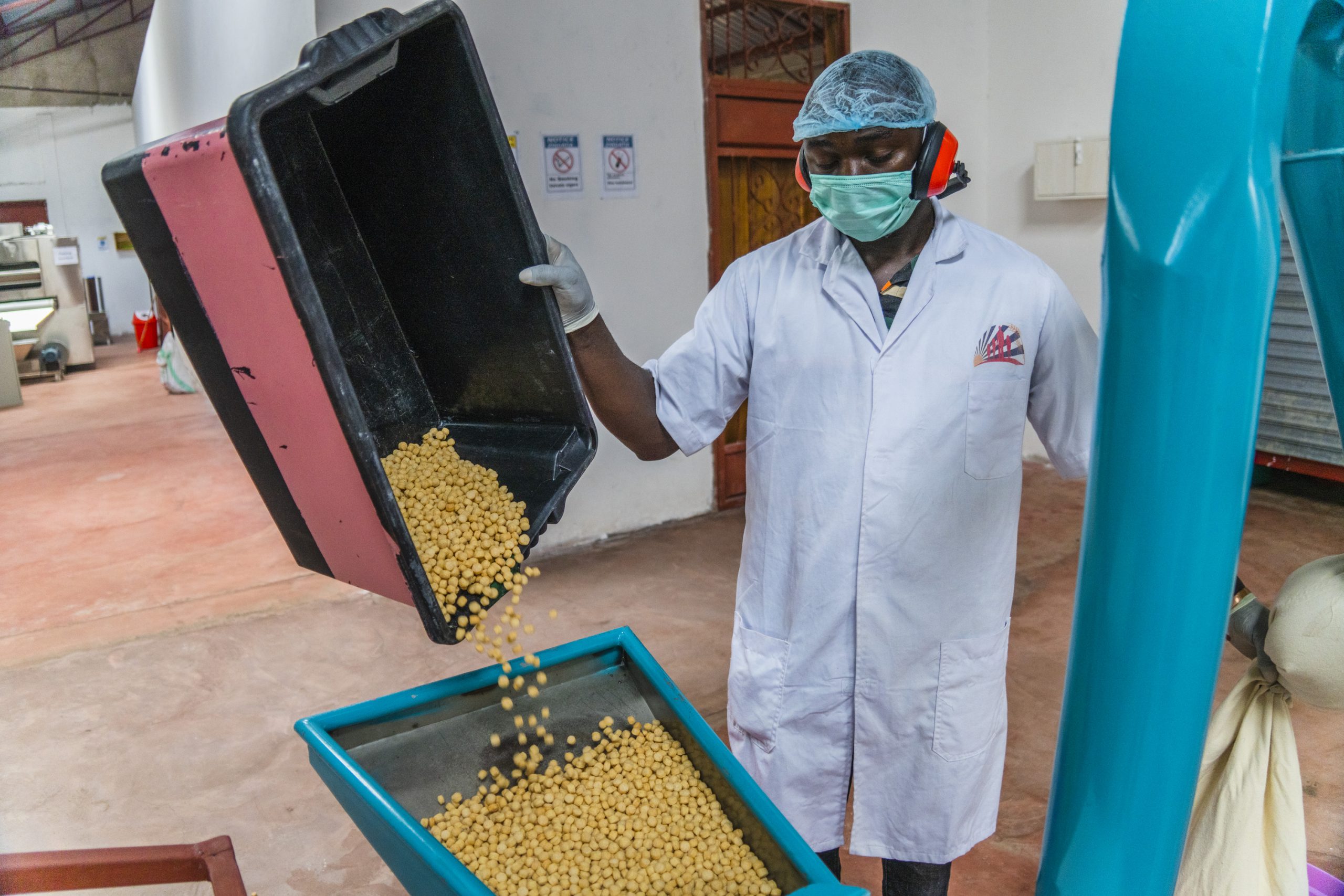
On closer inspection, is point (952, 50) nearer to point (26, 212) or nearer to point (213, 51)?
point (213, 51)

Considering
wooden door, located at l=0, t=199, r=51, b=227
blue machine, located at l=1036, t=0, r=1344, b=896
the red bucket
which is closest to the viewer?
blue machine, located at l=1036, t=0, r=1344, b=896

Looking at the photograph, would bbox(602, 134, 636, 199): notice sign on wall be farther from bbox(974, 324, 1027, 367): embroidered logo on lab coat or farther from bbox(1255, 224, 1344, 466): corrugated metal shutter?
bbox(974, 324, 1027, 367): embroidered logo on lab coat

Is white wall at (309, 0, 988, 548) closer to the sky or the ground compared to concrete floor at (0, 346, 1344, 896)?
closer to the sky

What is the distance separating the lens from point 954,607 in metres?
1.48

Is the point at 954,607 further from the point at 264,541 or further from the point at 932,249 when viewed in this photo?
the point at 264,541

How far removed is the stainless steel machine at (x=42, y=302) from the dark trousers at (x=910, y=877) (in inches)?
385

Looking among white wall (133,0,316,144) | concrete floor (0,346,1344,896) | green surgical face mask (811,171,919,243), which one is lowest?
concrete floor (0,346,1344,896)

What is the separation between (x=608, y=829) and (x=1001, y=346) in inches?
34.7

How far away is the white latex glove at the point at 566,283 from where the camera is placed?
134cm

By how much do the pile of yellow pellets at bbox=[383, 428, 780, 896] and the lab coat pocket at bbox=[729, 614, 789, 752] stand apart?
21 cm

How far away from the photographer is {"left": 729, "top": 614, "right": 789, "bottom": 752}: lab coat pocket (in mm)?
1542

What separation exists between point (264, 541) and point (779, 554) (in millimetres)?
3603

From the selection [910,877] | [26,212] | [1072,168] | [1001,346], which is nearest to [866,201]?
[1001,346]

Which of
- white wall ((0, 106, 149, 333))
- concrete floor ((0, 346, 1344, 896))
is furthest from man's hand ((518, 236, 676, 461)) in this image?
white wall ((0, 106, 149, 333))
